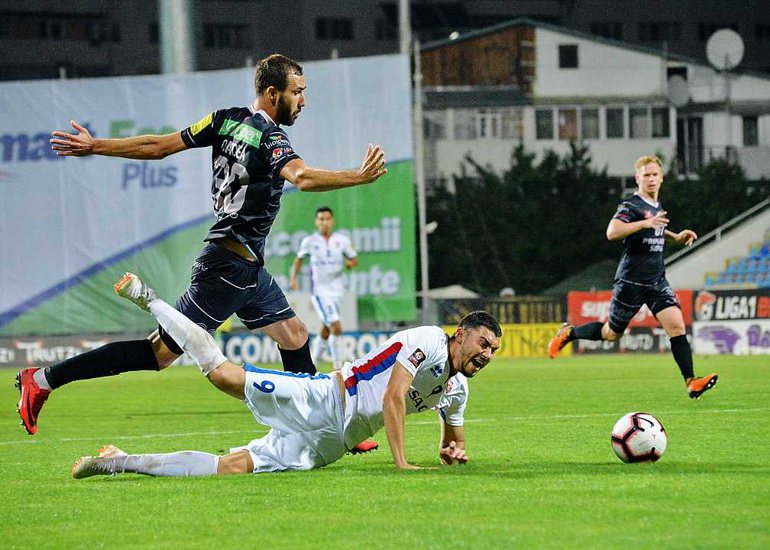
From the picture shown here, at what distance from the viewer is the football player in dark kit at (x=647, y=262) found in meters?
11.9

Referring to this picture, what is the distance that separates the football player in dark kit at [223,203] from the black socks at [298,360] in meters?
0.66

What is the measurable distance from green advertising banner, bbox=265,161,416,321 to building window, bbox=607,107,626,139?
3575cm

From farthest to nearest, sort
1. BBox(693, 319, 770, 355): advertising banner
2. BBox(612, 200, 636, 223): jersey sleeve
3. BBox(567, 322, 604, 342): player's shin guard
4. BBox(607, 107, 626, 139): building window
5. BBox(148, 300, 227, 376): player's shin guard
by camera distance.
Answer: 1. BBox(607, 107, 626, 139): building window
2. BBox(693, 319, 770, 355): advertising banner
3. BBox(567, 322, 604, 342): player's shin guard
4. BBox(612, 200, 636, 223): jersey sleeve
5. BBox(148, 300, 227, 376): player's shin guard

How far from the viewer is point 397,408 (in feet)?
22.0

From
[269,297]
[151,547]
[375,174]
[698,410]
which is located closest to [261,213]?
[269,297]

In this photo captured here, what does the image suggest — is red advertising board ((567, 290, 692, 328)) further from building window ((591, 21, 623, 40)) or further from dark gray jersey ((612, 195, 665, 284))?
building window ((591, 21, 623, 40))

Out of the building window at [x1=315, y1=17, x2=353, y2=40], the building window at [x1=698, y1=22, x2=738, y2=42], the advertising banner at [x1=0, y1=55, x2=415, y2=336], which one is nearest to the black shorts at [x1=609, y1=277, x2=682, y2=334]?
the advertising banner at [x1=0, y1=55, x2=415, y2=336]

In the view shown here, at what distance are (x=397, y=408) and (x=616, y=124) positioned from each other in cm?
5288

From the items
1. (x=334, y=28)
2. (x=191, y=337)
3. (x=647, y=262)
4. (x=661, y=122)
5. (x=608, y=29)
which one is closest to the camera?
(x=191, y=337)

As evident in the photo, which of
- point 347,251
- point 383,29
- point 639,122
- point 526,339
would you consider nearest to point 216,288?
point 347,251

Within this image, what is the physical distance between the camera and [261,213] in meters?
7.85

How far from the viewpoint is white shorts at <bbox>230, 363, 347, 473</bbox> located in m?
6.82

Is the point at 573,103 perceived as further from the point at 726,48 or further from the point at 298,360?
the point at 298,360

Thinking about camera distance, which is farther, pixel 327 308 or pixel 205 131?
pixel 327 308
